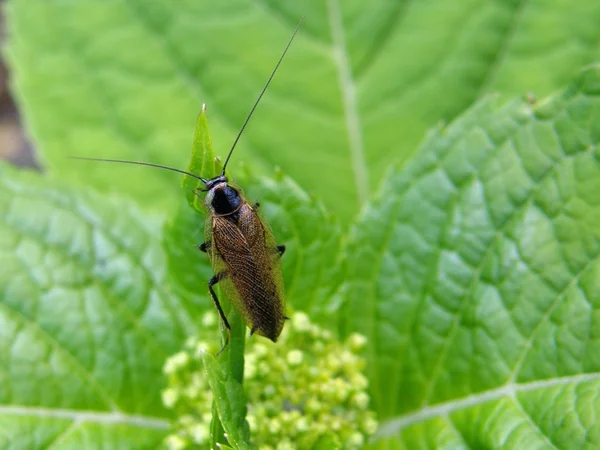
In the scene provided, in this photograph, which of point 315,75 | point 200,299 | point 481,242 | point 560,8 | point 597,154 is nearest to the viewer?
point 597,154

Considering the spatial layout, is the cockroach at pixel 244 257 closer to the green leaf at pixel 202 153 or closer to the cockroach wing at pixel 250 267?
the cockroach wing at pixel 250 267

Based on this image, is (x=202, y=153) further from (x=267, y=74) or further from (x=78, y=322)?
(x=267, y=74)

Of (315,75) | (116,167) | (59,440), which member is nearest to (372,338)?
(59,440)

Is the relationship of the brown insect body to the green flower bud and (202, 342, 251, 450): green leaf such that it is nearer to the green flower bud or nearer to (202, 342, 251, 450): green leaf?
the green flower bud

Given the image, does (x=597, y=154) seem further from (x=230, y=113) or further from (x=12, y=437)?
(x=12, y=437)

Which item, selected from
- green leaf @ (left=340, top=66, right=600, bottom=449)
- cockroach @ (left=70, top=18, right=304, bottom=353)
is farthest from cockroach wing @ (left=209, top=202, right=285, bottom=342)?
green leaf @ (left=340, top=66, right=600, bottom=449)
